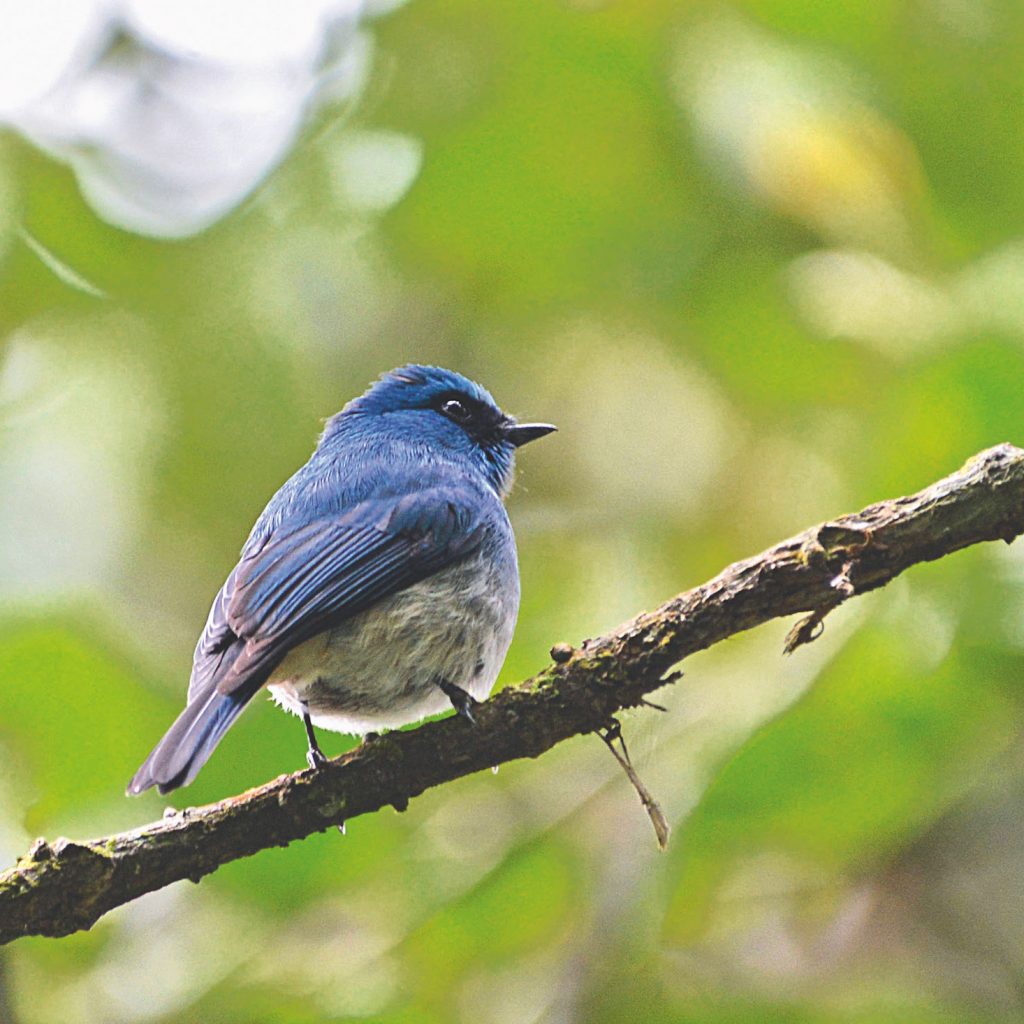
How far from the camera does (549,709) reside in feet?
8.09

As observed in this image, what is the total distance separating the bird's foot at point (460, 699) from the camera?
2598mm

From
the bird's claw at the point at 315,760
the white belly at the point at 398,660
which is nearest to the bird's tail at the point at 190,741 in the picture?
the bird's claw at the point at 315,760

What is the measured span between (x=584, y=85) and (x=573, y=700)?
2.51 m

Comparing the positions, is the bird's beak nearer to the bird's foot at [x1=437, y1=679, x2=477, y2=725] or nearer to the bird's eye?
the bird's eye

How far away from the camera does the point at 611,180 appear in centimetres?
435

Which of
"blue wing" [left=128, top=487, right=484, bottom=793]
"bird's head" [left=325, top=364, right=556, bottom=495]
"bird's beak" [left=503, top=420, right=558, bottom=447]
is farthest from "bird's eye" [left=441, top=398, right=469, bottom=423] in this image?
"blue wing" [left=128, top=487, right=484, bottom=793]

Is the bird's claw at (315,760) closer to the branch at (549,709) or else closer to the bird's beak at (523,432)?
the branch at (549,709)

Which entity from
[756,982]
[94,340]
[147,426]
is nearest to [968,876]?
[756,982]

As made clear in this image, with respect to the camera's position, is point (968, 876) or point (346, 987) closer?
point (346, 987)

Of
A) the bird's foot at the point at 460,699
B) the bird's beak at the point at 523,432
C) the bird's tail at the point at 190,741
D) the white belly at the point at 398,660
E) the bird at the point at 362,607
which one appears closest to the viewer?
the bird's tail at the point at 190,741

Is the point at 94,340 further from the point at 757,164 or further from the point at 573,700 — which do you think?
the point at 573,700

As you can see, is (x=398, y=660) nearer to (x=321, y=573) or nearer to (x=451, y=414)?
(x=321, y=573)

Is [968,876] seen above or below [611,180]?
below

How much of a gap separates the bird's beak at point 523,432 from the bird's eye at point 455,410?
0.14m
